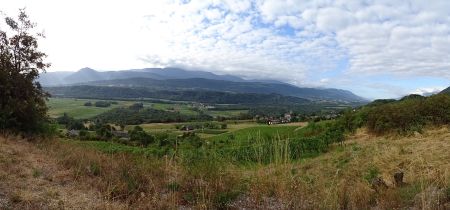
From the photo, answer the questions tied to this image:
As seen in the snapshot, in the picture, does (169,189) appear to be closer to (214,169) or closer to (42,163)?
(214,169)

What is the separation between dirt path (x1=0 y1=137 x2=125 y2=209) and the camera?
18.8ft

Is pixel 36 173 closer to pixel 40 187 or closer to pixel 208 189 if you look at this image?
pixel 40 187

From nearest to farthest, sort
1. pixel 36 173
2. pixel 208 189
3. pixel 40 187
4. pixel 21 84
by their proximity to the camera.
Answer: pixel 208 189, pixel 40 187, pixel 36 173, pixel 21 84

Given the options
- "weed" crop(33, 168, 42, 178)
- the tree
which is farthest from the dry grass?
the tree

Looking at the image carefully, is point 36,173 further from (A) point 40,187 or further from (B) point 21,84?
(B) point 21,84

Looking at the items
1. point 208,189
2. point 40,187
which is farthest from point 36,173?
point 208,189

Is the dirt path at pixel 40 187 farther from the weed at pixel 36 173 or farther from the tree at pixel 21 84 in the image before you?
the tree at pixel 21 84

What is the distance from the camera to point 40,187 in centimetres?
723

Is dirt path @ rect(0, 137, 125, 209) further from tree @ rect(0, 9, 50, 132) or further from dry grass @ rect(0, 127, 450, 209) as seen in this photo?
tree @ rect(0, 9, 50, 132)

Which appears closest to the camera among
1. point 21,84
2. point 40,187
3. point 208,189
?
point 208,189

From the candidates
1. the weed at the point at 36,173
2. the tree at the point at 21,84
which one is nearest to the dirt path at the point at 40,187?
the weed at the point at 36,173

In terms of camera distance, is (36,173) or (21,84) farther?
(21,84)

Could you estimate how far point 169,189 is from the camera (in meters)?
6.52

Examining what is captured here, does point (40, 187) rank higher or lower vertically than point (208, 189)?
lower
